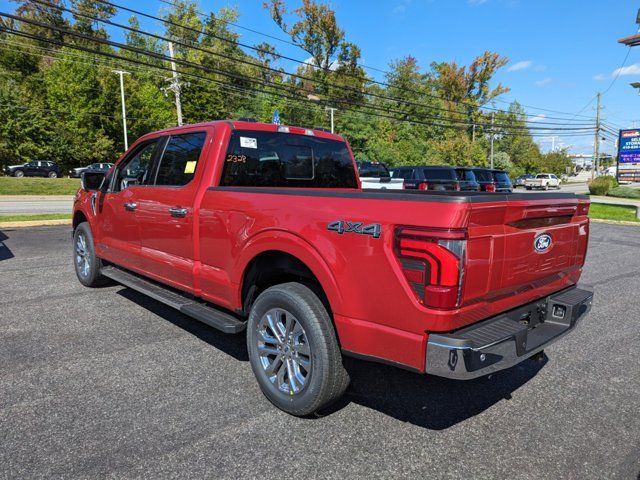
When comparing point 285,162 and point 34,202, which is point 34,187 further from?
point 285,162

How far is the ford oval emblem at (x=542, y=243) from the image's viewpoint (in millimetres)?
2846

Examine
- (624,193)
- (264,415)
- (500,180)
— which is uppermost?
(500,180)

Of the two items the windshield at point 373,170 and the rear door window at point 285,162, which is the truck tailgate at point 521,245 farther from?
the windshield at point 373,170

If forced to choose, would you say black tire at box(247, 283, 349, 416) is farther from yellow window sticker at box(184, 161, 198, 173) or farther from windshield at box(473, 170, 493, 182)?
windshield at box(473, 170, 493, 182)

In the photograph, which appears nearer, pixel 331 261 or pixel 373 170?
pixel 331 261

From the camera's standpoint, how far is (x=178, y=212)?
3984 millimetres

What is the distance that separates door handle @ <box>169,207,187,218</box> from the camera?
155 inches

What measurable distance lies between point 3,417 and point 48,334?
1672 mm

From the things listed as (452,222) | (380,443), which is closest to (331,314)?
(380,443)

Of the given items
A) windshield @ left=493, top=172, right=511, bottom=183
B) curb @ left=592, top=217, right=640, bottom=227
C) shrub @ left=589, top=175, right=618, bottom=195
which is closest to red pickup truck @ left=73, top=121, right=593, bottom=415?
curb @ left=592, top=217, right=640, bottom=227

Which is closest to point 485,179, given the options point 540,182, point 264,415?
point 264,415

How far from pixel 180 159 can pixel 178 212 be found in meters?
0.59

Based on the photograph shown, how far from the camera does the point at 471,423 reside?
3.01 metres

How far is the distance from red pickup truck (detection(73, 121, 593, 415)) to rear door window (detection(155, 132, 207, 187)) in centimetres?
2
